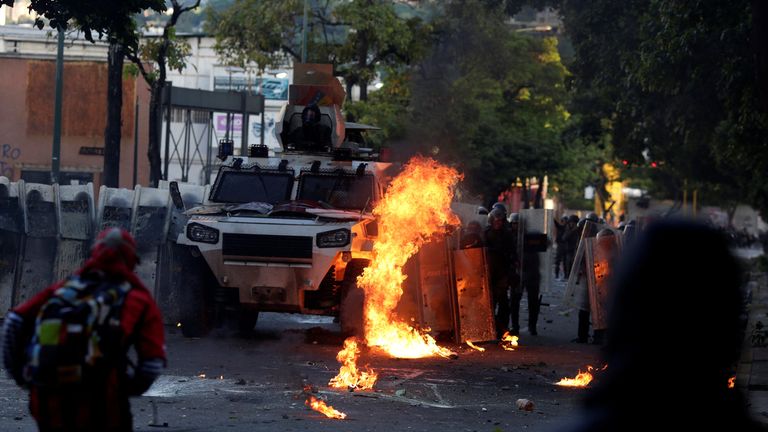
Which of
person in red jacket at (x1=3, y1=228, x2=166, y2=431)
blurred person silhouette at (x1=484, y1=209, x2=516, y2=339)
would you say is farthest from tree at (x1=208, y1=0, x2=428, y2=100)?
person in red jacket at (x1=3, y1=228, x2=166, y2=431)

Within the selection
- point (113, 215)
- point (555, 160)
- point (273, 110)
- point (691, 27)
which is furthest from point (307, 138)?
point (273, 110)

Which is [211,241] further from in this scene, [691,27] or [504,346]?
[691,27]

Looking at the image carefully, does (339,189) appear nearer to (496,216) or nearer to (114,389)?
(496,216)

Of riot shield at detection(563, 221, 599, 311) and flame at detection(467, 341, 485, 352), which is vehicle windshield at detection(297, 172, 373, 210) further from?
riot shield at detection(563, 221, 599, 311)

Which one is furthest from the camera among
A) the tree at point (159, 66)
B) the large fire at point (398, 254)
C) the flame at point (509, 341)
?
the tree at point (159, 66)

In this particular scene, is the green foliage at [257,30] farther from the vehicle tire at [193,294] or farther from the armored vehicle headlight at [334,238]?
the armored vehicle headlight at [334,238]

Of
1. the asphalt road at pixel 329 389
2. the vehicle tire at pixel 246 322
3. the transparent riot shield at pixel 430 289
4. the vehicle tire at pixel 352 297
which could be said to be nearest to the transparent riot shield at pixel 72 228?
the asphalt road at pixel 329 389

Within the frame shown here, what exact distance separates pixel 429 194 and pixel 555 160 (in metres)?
35.2

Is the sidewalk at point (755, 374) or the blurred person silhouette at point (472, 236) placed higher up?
the blurred person silhouette at point (472, 236)

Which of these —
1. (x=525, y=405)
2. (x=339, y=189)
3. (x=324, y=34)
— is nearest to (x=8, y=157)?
(x=324, y=34)

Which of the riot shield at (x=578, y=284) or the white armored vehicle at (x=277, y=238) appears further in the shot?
the riot shield at (x=578, y=284)

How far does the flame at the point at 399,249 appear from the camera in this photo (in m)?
14.7

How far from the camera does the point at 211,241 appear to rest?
14477 mm

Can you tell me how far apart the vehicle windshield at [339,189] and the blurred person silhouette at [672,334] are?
12.2 meters
